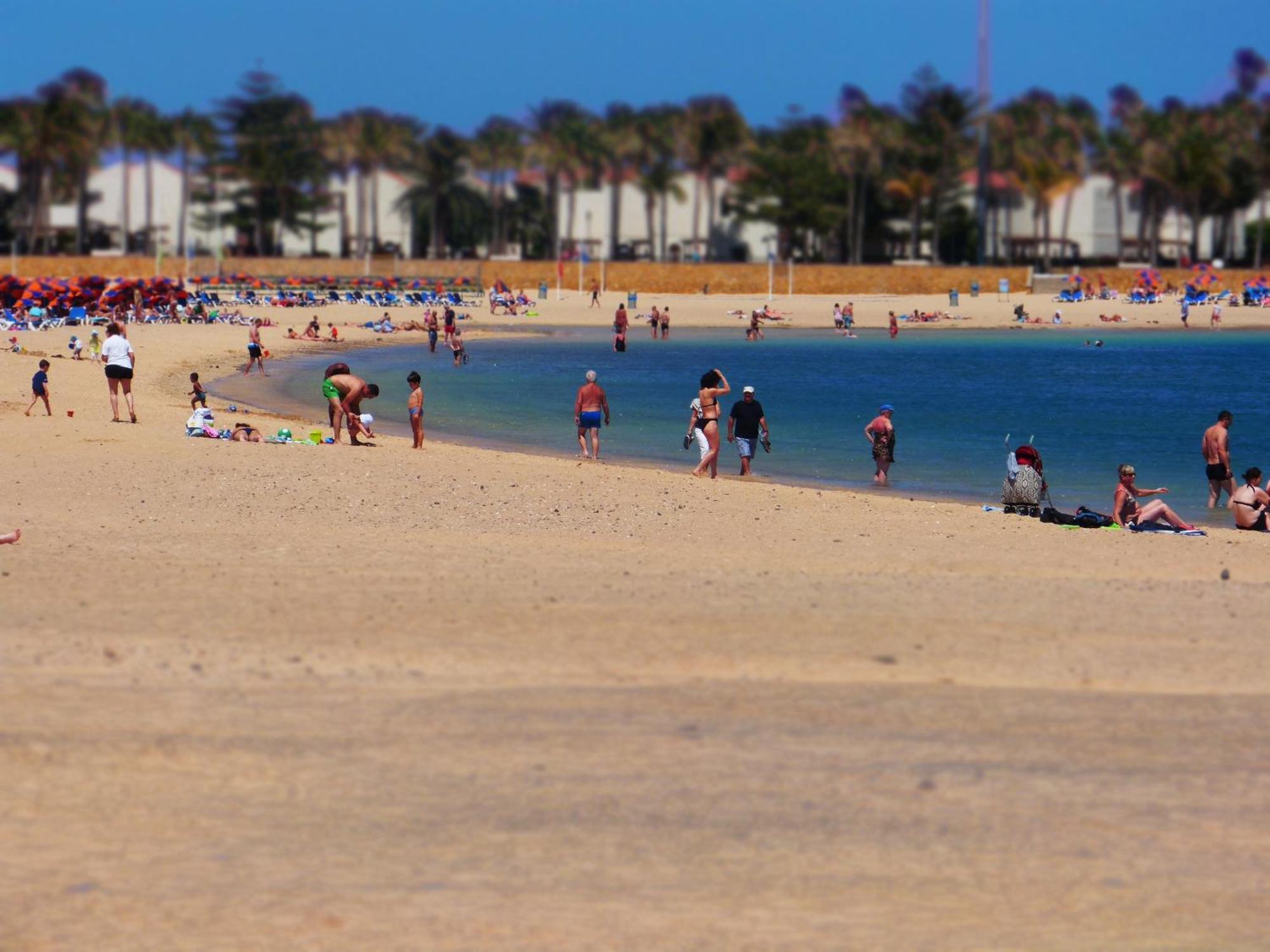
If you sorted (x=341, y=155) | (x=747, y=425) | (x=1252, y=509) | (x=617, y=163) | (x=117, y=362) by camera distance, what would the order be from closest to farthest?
(x=1252, y=509) → (x=747, y=425) → (x=117, y=362) → (x=617, y=163) → (x=341, y=155)

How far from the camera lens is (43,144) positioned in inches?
3880

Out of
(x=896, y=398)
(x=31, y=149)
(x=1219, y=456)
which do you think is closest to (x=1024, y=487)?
(x=1219, y=456)

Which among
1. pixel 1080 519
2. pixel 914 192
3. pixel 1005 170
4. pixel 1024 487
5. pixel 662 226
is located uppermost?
pixel 1005 170

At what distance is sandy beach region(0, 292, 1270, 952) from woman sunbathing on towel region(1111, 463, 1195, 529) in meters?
2.42

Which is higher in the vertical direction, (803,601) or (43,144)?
(43,144)

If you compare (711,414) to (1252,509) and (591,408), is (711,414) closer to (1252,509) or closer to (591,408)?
(591,408)

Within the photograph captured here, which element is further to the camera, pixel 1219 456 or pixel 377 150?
pixel 377 150

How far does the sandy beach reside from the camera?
6.07m

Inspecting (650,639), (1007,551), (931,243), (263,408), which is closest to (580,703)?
(650,639)

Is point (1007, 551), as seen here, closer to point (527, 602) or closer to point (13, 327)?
point (527, 602)

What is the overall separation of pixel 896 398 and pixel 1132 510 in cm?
2251

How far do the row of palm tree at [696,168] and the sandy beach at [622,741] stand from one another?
7953 centimetres

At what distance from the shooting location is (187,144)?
107438 mm

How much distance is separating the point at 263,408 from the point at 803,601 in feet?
69.7
